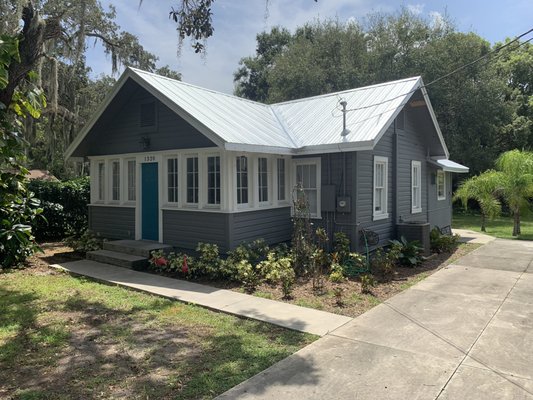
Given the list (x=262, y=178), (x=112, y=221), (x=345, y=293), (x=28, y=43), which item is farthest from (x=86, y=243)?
(x=345, y=293)

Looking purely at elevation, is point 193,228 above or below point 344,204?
below

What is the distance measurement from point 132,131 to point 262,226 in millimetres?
4374

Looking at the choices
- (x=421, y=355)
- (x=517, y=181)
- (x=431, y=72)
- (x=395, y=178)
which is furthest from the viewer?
(x=431, y=72)

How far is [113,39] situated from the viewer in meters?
17.7

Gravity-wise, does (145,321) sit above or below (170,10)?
below

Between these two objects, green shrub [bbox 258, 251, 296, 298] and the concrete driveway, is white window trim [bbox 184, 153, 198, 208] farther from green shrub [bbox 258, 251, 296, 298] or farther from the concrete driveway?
the concrete driveway

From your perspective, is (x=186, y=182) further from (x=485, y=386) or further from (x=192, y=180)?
(x=485, y=386)

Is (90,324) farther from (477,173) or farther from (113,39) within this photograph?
(477,173)

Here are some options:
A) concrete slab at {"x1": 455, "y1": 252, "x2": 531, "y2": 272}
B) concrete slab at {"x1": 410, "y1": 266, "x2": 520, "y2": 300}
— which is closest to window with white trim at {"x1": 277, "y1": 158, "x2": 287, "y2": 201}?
concrete slab at {"x1": 410, "y1": 266, "x2": 520, "y2": 300}

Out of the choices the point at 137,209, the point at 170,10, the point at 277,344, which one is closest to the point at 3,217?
the point at 137,209

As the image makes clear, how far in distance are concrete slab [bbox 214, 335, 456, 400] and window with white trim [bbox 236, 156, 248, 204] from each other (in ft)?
16.2

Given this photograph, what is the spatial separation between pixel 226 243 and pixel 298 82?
64.4 feet

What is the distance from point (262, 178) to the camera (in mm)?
9844

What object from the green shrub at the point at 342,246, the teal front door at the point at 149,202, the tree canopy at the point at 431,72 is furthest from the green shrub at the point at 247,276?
the tree canopy at the point at 431,72
